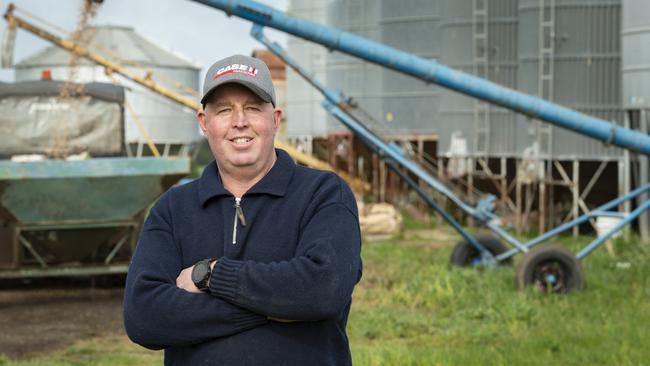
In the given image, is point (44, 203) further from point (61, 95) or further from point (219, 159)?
point (219, 159)

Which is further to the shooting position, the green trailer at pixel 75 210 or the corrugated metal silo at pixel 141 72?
the corrugated metal silo at pixel 141 72

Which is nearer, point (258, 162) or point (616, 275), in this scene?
point (258, 162)

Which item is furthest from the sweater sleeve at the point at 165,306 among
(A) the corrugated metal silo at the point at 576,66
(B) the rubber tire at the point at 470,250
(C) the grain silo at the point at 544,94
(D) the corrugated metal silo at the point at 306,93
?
(D) the corrugated metal silo at the point at 306,93

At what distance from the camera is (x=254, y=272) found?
3.41 meters

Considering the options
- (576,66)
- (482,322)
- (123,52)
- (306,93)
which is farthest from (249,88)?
(123,52)

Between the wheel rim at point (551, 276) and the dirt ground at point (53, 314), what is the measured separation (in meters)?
4.65

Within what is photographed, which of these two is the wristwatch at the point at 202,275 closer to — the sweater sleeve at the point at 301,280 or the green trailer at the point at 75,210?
the sweater sleeve at the point at 301,280

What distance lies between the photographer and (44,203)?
499 inches

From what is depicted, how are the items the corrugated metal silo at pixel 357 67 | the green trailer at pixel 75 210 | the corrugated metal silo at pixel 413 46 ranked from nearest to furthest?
the green trailer at pixel 75 210
the corrugated metal silo at pixel 413 46
the corrugated metal silo at pixel 357 67

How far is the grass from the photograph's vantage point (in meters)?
8.66

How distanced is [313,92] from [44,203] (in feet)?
103

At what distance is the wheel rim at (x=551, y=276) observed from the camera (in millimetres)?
12500

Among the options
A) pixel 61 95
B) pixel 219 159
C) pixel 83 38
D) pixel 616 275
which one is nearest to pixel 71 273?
pixel 61 95

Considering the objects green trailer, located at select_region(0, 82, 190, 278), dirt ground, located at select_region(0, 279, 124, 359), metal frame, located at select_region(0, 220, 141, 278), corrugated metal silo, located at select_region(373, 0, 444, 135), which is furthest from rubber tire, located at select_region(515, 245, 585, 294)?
corrugated metal silo, located at select_region(373, 0, 444, 135)
